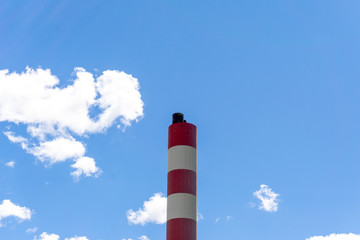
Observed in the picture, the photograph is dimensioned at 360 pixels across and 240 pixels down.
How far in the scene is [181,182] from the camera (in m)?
20.4

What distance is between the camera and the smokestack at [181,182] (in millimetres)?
19672

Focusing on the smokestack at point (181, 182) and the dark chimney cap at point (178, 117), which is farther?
the dark chimney cap at point (178, 117)

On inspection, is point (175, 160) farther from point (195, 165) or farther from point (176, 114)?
point (176, 114)

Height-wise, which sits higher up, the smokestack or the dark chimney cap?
the dark chimney cap

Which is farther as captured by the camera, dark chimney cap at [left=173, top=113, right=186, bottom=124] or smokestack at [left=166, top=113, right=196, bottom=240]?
dark chimney cap at [left=173, top=113, right=186, bottom=124]

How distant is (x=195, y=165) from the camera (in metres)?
21.2

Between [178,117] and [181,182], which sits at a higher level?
[178,117]

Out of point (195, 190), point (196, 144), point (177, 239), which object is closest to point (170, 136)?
point (196, 144)

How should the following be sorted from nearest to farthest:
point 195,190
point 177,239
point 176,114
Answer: point 177,239 → point 195,190 → point 176,114

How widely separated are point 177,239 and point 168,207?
145 cm

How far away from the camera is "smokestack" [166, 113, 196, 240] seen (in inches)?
774

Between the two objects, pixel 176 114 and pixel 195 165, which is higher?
pixel 176 114

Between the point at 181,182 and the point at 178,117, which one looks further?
the point at 178,117

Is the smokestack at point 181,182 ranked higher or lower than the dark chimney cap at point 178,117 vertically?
lower
